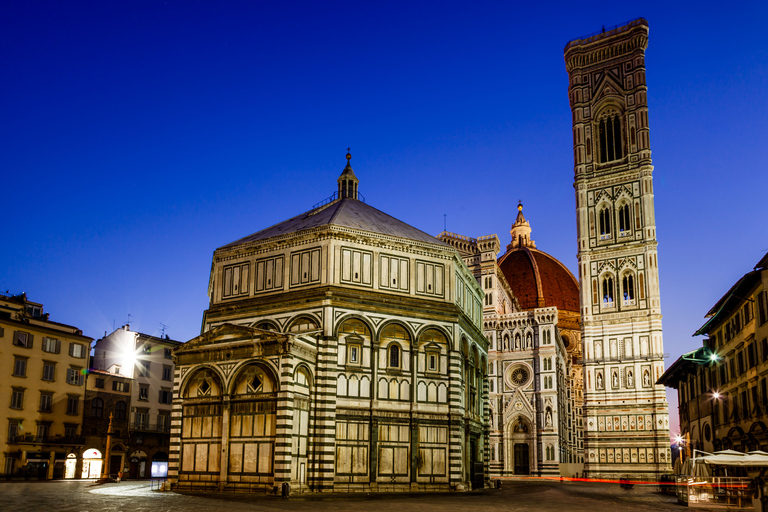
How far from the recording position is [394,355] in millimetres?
37562

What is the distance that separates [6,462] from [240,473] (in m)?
25.6

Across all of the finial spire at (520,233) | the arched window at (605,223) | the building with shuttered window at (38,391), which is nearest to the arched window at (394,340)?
the building with shuttered window at (38,391)

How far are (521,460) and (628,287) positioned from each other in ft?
76.2

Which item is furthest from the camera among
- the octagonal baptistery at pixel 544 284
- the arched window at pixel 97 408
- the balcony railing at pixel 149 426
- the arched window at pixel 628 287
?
the octagonal baptistery at pixel 544 284

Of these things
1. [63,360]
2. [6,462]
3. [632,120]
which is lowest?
[6,462]

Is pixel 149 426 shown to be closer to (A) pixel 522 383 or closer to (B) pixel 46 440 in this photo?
(B) pixel 46 440

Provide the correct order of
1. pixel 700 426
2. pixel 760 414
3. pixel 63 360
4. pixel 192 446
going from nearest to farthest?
1. pixel 760 414
2. pixel 192 446
3. pixel 700 426
4. pixel 63 360

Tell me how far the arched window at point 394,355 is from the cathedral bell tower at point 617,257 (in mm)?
45769

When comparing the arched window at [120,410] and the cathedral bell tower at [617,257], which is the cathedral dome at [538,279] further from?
the arched window at [120,410]

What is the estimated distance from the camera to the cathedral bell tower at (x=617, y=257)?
7431cm

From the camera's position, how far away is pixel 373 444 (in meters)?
35.5

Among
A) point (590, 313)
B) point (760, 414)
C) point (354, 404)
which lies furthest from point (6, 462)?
point (590, 313)

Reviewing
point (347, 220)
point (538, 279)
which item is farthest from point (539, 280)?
point (347, 220)

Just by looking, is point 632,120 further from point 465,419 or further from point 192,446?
point 192,446
